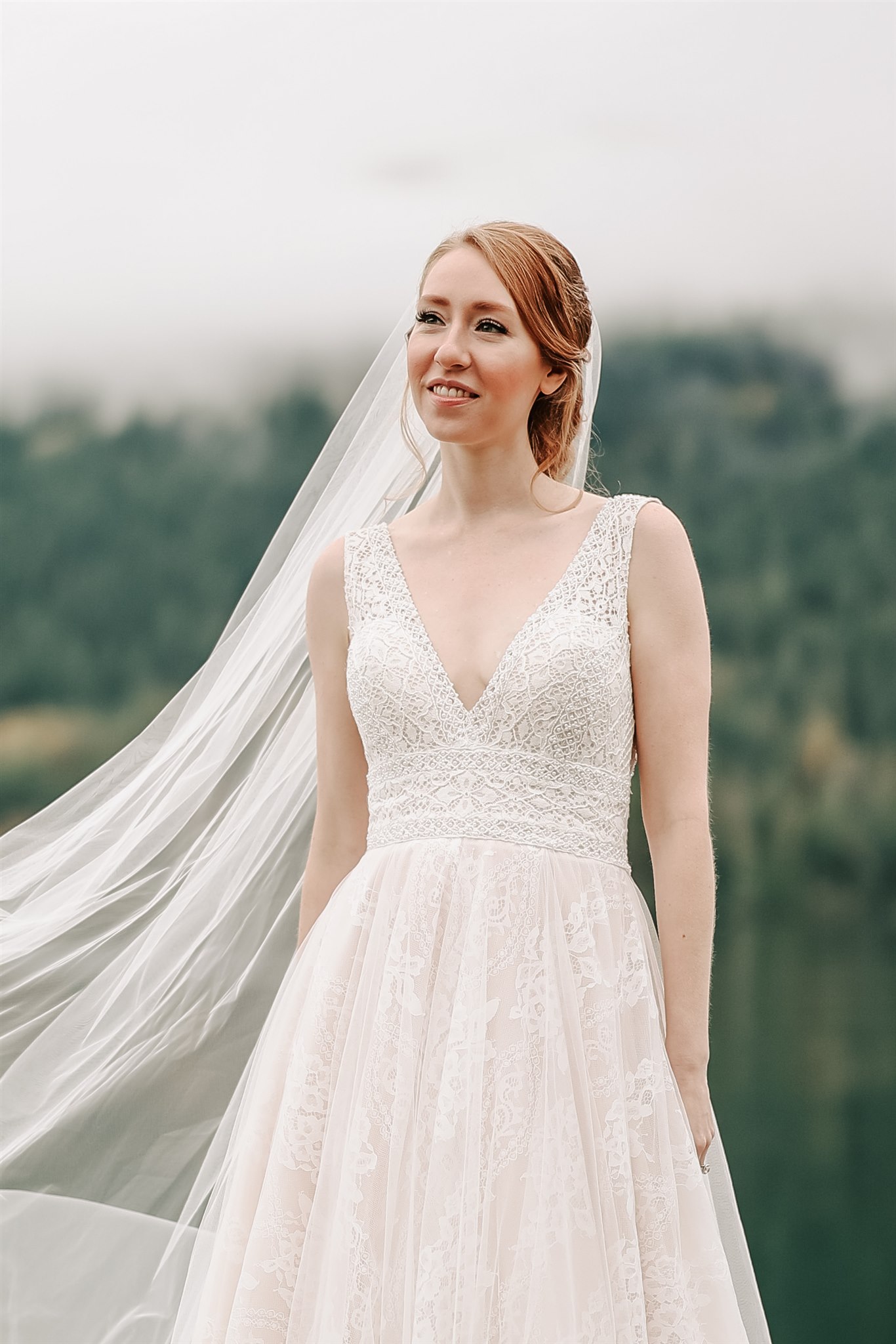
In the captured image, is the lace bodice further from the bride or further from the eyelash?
the eyelash

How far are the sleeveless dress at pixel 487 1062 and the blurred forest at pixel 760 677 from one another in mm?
1632

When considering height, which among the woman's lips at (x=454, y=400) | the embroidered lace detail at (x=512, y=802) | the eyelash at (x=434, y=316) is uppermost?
the eyelash at (x=434, y=316)

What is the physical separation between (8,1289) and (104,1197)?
0.16m

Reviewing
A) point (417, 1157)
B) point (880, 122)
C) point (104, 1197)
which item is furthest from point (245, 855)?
point (880, 122)

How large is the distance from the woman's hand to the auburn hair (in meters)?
0.58

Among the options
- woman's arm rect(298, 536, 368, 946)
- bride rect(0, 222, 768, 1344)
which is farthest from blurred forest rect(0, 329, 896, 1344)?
woman's arm rect(298, 536, 368, 946)

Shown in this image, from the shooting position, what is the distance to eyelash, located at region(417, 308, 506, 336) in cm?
143

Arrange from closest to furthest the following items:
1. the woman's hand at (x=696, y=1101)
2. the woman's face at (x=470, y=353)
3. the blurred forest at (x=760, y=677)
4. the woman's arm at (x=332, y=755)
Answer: the woman's hand at (x=696, y=1101) → the woman's face at (x=470, y=353) → the woman's arm at (x=332, y=755) → the blurred forest at (x=760, y=677)

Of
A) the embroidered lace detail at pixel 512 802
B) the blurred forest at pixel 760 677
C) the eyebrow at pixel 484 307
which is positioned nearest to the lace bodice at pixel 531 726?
the embroidered lace detail at pixel 512 802

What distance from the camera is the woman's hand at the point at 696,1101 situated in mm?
1310

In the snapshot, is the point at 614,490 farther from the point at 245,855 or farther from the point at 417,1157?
the point at 417,1157

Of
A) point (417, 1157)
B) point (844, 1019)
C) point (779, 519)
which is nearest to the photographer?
point (417, 1157)

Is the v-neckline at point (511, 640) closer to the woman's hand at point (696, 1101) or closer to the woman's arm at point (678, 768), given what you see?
the woman's arm at point (678, 768)

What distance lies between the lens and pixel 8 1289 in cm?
177
